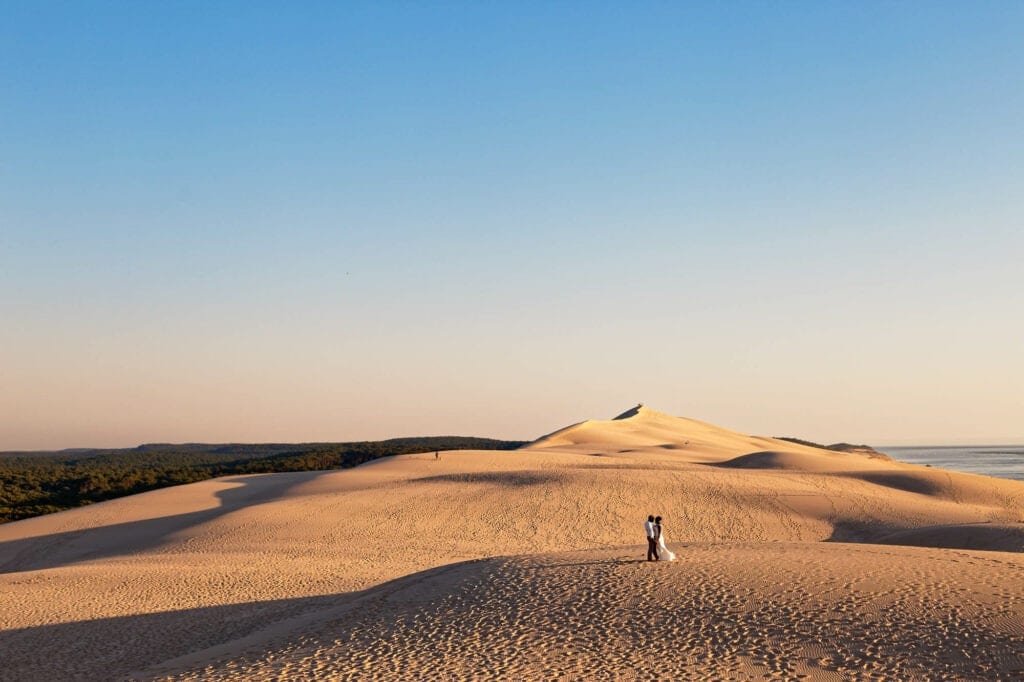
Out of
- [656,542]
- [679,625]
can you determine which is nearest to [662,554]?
[656,542]

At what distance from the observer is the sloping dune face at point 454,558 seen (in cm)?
1541

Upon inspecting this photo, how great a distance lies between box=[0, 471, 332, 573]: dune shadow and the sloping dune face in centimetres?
19

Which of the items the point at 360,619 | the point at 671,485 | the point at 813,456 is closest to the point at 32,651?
the point at 360,619

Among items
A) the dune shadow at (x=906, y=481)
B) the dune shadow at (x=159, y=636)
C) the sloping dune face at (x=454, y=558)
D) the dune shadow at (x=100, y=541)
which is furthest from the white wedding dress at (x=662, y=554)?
the dune shadow at (x=906, y=481)

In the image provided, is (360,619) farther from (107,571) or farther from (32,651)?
(107,571)

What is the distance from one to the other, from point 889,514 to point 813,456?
23.0 m

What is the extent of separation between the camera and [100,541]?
129ft

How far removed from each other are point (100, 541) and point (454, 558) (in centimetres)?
1931

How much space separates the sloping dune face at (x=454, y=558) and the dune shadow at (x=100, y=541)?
0.62 ft

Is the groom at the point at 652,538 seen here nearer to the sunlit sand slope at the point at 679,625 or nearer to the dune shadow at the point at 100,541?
the sunlit sand slope at the point at 679,625

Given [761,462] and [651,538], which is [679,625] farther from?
[761,462]

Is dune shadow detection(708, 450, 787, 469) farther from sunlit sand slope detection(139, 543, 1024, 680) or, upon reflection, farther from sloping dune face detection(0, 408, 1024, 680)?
sunlit sand slope detection(139, 543, 1024, 680)

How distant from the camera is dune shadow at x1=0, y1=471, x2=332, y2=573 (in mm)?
36000

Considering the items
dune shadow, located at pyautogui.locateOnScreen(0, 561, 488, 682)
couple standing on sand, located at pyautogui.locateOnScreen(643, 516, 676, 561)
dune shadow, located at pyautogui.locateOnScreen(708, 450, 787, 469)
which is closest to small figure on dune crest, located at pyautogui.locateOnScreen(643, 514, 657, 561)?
couple standing on sand, located at pyautogui.locateOnScreen(643, 516, 676, 561)
